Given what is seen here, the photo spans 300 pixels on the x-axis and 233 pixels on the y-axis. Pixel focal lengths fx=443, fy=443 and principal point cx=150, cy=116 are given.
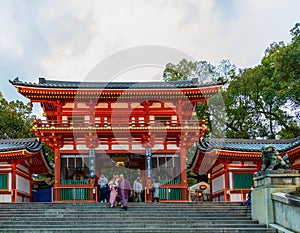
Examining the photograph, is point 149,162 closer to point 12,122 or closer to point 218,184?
point 218,184

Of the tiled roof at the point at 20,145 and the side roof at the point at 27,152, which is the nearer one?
the side roof at the point at 27,152

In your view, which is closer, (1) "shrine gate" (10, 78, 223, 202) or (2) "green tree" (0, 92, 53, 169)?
(1) "shrine gate" (10, 78, 223, 202)

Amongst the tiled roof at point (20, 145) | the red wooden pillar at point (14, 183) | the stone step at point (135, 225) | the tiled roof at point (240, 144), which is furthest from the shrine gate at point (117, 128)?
the stone step at point (135, 225)

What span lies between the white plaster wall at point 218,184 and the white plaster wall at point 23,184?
11883 millimetres

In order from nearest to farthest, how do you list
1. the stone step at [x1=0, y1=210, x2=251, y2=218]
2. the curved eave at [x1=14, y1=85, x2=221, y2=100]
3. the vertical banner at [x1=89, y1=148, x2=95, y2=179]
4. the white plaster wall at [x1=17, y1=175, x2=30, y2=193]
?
the stone step at [x1=0, y1=210, x2=251, y2=218] → the vertical banner at [x1=89, y1=148, x2=95, y2=179] → the curved eave at [x1=14, y1=85, x2=221, y2=100] → the white plaster wall at [x1=17, y1=175, x2=30, y2=193]

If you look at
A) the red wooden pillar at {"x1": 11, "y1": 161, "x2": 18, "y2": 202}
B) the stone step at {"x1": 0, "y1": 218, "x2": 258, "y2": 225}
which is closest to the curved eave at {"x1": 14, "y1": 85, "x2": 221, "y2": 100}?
the red wooden pillar at {"x1": 11, "y1": 161, "x2": 18, "y2": 202}

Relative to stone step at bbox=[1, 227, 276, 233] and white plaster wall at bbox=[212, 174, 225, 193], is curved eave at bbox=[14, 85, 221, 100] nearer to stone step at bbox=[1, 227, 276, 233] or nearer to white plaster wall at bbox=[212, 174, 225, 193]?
white plaster wall at bbox=[212, 174, 225, 193]

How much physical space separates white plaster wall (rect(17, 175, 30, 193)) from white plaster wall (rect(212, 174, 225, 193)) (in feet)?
39.0

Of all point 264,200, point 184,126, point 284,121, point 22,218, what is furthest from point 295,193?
point 284,121

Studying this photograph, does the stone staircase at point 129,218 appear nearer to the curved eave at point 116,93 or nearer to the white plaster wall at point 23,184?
the curved eave at point 116,93

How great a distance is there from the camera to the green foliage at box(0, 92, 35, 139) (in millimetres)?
41000

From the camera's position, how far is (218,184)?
27594mm

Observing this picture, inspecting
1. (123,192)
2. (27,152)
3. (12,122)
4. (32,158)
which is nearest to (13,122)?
(12,122)

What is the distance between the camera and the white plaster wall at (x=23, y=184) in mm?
25656
